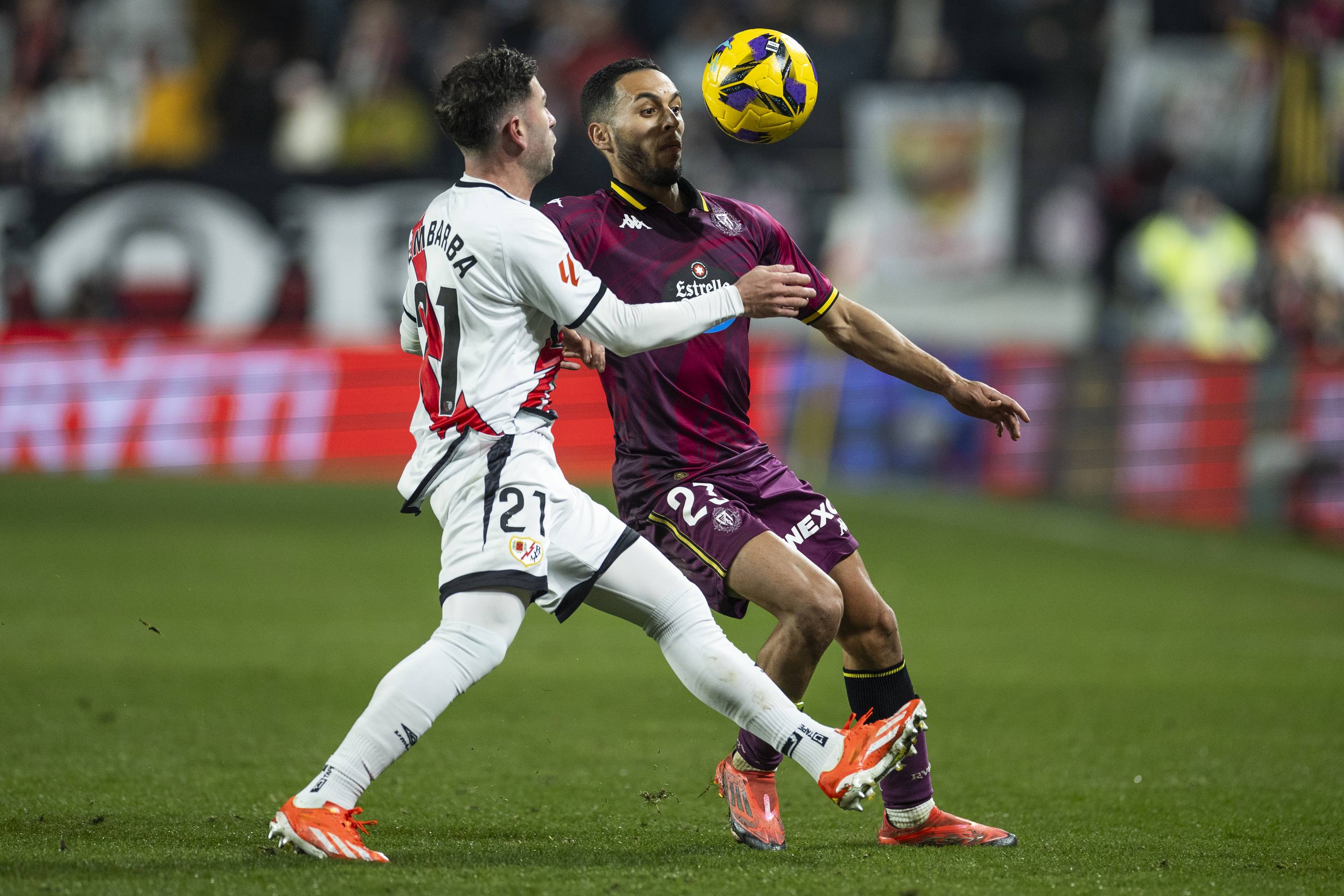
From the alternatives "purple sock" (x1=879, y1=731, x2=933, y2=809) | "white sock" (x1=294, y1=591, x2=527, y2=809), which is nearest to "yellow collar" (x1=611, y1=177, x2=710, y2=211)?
"white sock" (x1=294, y1=591, x2=527, y2=809)

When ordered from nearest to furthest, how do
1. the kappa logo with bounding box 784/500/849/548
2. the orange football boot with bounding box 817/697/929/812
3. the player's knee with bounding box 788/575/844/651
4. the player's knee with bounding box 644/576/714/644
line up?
the orange football boot with bounding box 817/697/929/812, the player's knee with bounding box 644/576/714/644, the player's knee with bounding box 788/575/844/651, the kappa logo with bounding box 784/500/849/548

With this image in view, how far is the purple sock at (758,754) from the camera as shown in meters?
4.93

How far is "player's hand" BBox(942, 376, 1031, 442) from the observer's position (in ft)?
16.3

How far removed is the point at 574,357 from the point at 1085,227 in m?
14.6

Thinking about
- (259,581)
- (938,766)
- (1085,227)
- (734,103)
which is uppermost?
(734,103)

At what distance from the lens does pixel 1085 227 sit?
61.6ft

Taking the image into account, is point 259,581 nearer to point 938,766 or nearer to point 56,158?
point 938,766

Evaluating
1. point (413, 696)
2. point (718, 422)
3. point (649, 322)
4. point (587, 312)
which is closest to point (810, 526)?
point (718, 422)

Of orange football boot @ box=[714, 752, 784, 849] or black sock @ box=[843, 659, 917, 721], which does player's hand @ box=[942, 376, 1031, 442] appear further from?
orange football boot @ box=[714, 752, 784, 849]

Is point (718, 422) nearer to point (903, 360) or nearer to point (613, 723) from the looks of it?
point (903, 360)

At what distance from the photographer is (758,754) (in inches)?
195

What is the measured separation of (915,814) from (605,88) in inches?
91.5

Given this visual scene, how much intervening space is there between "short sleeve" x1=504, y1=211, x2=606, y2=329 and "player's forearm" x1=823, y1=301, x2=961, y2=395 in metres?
0.97

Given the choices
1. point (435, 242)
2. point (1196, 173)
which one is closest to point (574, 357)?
→ point (435, 242)
